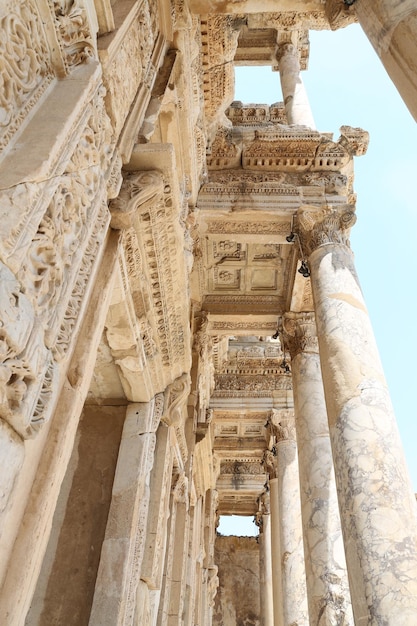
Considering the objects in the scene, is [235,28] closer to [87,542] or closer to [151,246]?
[151,246]

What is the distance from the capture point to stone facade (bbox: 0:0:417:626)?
1.77 m

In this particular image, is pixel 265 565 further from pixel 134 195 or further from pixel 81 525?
pixel 134 195

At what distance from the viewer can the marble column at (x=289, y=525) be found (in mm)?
7934

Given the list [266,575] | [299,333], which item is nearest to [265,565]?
[266,575]

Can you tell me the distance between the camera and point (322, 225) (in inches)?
247

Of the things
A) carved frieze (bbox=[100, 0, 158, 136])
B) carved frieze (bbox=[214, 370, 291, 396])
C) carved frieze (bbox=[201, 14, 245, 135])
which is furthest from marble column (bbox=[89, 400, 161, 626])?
carved frieze (bbox=[214, 370, 291, 396])

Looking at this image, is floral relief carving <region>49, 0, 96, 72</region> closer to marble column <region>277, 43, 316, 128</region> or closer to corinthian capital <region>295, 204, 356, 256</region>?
corinthian capital <region>295, 204, 356, 256</region>

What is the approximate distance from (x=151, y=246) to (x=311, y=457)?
3.85 metres

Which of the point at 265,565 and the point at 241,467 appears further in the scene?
the point at 241,467

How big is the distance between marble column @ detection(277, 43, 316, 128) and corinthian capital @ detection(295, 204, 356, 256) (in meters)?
1.92

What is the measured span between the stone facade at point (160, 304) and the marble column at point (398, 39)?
0.02 meters

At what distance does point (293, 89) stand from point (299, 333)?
14.2ft

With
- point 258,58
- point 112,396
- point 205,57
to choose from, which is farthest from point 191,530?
point 258,58

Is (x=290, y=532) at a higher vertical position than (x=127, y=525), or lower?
higher
